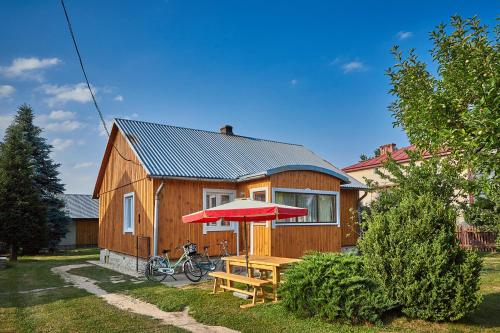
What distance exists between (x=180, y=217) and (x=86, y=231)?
22186mm

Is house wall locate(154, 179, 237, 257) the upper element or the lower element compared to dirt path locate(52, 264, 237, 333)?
upper

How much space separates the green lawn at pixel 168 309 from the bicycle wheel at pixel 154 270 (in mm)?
875

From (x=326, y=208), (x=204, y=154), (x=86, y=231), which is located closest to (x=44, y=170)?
(x=86, y=231)

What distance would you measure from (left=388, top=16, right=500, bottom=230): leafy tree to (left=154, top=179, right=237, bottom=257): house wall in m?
8.55

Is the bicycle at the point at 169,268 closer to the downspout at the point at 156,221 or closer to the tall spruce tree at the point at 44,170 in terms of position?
the downspout at the point at 156,221

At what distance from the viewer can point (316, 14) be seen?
12.9 metres

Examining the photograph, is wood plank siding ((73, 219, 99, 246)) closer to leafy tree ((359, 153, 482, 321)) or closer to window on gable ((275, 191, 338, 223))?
window on gable ((275, 191, 338, 223))

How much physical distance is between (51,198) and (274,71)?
1948 cm

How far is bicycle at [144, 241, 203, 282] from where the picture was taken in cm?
1118

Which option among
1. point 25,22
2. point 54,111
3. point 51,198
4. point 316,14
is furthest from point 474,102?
point 51,198

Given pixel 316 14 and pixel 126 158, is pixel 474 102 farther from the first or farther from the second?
pixel 126 158

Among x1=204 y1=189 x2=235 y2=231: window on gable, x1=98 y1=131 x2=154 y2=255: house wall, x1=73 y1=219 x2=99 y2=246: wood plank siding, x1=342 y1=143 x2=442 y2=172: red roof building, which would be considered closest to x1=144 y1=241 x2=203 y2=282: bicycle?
x1=98 y1=131 x2=154 y2=255: house wall

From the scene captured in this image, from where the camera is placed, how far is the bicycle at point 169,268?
36.7ft

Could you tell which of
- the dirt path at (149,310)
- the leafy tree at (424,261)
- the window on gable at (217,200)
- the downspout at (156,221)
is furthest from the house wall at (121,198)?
the leafy tree at (424,261)
